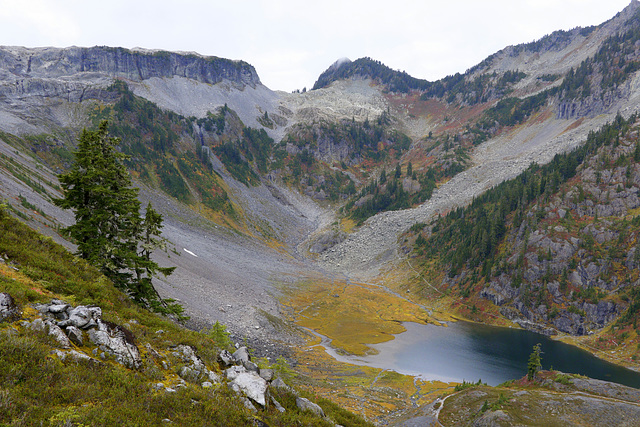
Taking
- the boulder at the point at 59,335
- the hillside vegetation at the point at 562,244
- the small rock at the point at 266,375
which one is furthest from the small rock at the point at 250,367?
the hillside vegetation at the point at 562,244

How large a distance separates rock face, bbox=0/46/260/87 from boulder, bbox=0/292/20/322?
157877 millimetres

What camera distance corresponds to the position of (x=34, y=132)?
87.5m

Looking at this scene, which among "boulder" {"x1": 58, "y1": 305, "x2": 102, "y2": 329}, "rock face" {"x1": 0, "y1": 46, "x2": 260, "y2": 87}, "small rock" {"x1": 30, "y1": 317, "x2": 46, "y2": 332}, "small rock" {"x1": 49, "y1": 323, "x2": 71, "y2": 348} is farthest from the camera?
"rock face" {"x1": 0, "y1": 46, "x2": 260, "y2": 87}

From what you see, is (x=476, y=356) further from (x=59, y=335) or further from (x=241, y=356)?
(x=59, y=335)

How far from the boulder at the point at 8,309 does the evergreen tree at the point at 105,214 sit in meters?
8.45

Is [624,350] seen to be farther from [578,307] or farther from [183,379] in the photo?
[183,379]

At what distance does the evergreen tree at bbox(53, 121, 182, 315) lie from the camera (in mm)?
17781

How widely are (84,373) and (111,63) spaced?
184523 millimetres

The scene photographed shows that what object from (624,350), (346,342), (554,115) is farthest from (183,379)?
(554,115)

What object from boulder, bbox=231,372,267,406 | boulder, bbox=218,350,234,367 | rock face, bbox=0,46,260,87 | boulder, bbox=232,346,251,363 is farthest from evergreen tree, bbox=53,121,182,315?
rock face, bbox=0,46,260,87

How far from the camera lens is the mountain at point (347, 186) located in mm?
65375

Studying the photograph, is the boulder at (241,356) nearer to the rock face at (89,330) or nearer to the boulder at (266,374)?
the boulder at (266,374)

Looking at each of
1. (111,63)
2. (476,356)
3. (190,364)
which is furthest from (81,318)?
(111,63)

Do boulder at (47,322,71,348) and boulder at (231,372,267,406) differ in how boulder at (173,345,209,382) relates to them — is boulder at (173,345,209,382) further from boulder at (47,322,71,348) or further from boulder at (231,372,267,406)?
boulder at (47,322,71,348)
